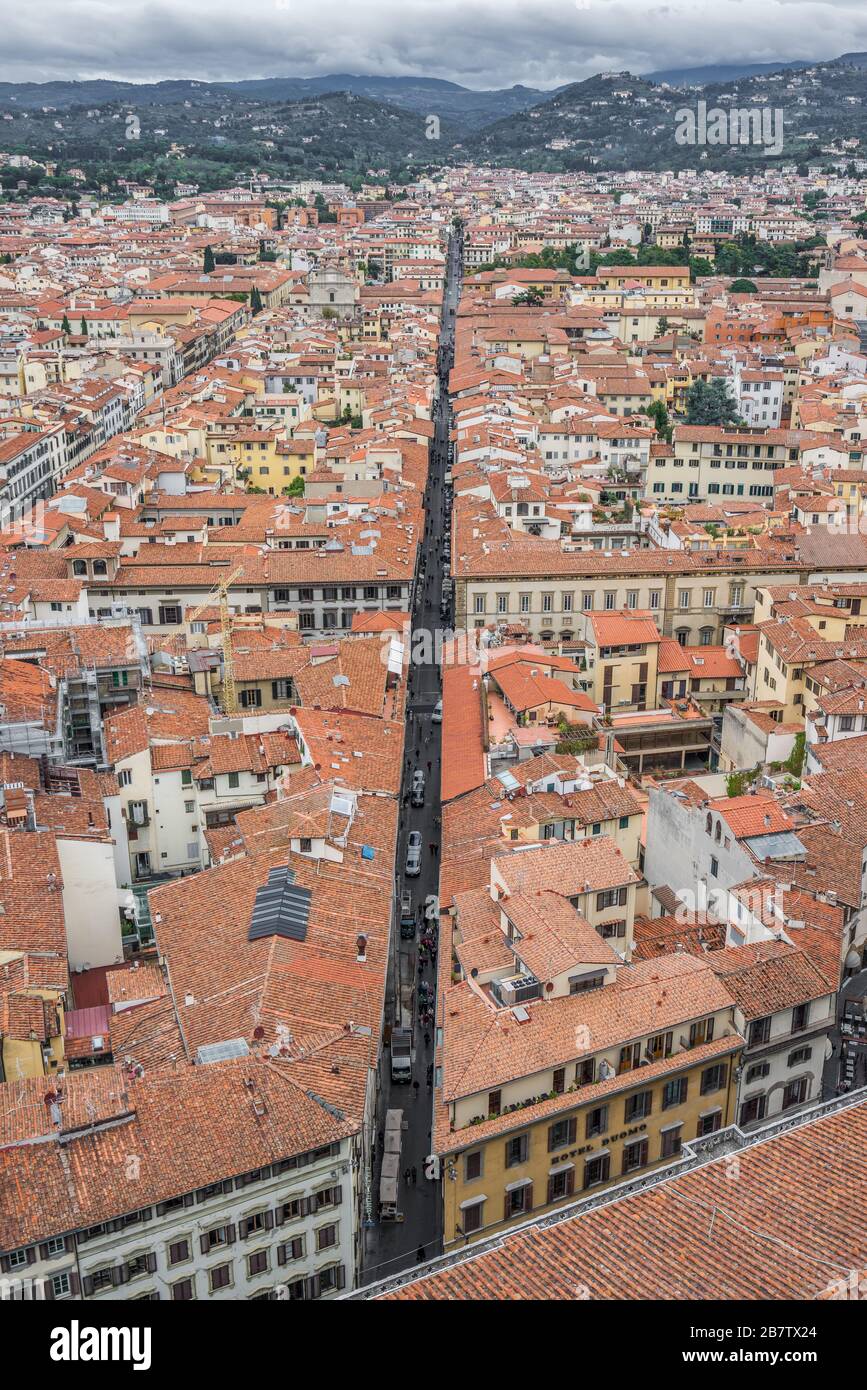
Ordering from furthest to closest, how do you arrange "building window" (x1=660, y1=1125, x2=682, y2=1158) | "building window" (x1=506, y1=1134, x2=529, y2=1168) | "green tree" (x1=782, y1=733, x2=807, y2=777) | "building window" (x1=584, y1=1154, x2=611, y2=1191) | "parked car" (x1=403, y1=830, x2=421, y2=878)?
"green tree" (x1=782, y1=733, x2=807, y2=777), "parked car" (x1=403, y1=830, x2=421, y2=878), "building window" (x1=660, y1=1125, x2=682, y2=1158), "building window" (x1=584, y1=1154, x2=611, y2=1191), "building window" (x1=506, y1=1134, x2=529, y2=1168)

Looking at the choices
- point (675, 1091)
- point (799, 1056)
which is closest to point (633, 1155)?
point (675, 1091)

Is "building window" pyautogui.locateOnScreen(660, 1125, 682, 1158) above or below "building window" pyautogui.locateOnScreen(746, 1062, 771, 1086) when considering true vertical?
below

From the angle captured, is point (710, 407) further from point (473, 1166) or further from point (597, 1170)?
point (473, 1166)

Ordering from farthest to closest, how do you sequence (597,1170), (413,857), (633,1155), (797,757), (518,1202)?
(797,757) → (413,857) → (633,1155) → (597,1170) → (518,1202)

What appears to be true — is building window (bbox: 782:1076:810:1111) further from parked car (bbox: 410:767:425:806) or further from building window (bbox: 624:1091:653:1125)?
parked car (bbox: 410:767:425:806)

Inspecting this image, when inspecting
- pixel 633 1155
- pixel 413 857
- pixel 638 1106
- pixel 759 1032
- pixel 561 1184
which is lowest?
pixel 561 1184

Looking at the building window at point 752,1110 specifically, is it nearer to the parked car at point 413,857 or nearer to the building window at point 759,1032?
the building window at point 759,1032

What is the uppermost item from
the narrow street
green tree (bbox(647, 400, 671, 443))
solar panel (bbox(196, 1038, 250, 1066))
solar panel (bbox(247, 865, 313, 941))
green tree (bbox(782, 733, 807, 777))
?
green tree (bbox(647, 400, 671, 443))

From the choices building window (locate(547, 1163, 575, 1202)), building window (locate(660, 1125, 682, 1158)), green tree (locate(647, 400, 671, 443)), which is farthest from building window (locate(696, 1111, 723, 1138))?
green tree (locate(647, 400, 671, 443))
